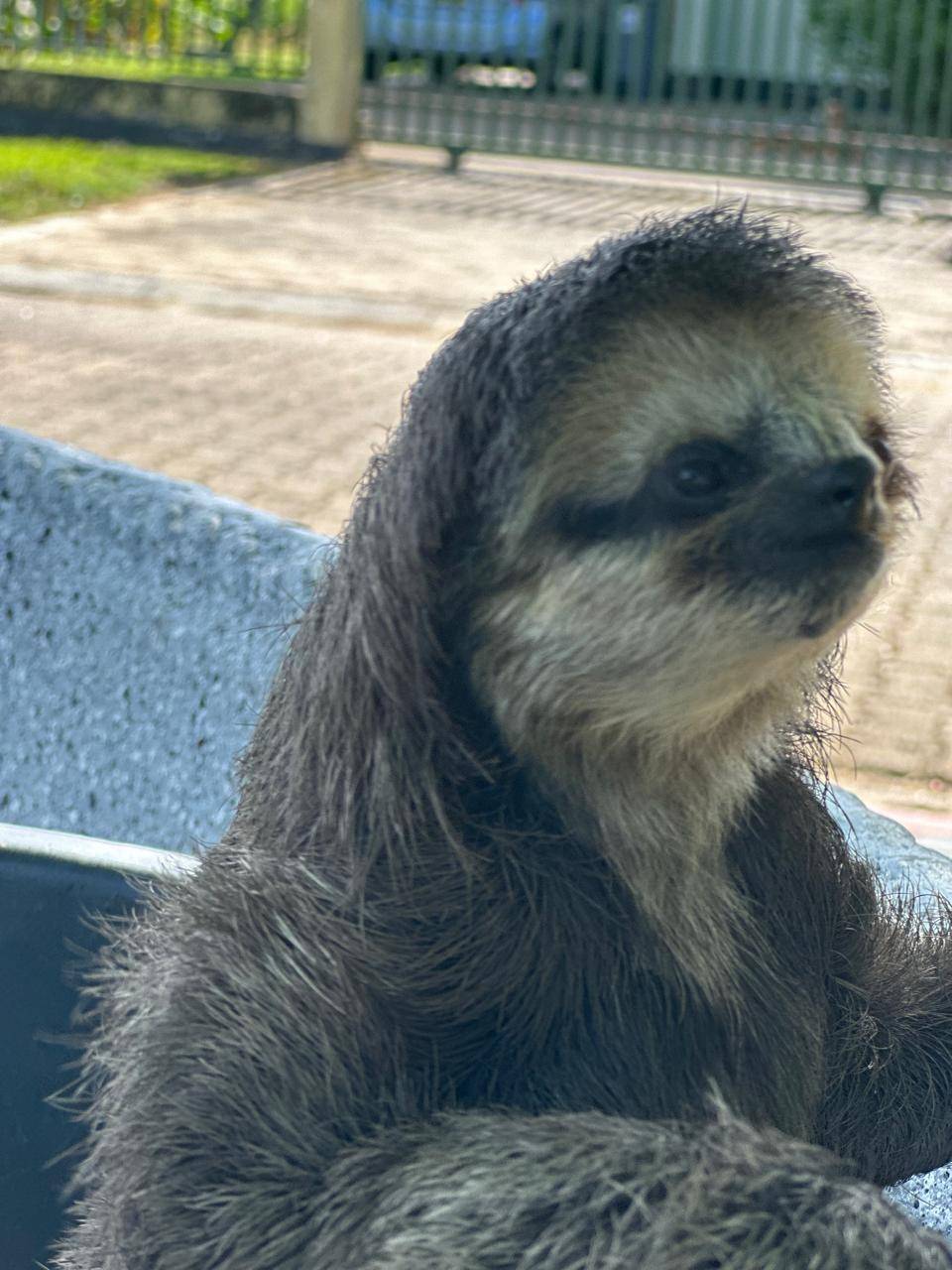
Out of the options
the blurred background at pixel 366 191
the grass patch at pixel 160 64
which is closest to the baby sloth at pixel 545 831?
the blurred background at pixel 366 191

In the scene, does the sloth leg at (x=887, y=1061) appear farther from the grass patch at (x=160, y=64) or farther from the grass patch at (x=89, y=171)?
the grass patch at (x=160, y=64)

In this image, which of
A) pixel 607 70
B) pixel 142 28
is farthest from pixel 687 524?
pixel 142 28

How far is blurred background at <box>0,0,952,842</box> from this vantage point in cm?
682

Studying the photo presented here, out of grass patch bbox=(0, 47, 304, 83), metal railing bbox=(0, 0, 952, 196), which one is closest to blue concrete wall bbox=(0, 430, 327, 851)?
metal railing bbox=(0, 0, 952, 196)

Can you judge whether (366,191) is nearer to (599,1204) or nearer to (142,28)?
(142,28)

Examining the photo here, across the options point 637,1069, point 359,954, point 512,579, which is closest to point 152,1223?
point 359,954

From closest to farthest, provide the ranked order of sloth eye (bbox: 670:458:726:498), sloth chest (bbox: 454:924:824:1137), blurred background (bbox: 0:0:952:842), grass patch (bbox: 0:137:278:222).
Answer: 1. sloth eye (bbox: 670:458:726:498)
2. sloth chest (bbox: 454:924:824:1137)
3. blurred background (bbox: 0:0:952:842)
4. grass patch (bbox: 0:137:278:222)

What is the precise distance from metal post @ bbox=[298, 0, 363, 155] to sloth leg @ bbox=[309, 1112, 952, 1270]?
1113 centimetres

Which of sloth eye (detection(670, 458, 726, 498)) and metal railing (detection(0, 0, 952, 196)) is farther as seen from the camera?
metal railing (detection(0, 0, 952, 196))

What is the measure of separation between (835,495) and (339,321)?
7120mm

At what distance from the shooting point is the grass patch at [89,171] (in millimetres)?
10500

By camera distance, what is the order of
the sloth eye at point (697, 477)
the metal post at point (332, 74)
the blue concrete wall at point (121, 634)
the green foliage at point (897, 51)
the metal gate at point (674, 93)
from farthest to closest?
the metal gate at point (674, 93) < the green foliage at point (897, 51) < the metal post at point (332, 74) < the blue concrete wall at point (121, 634) < the sloth eye at point (697, 477)

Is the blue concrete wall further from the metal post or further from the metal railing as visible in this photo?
the metal railing

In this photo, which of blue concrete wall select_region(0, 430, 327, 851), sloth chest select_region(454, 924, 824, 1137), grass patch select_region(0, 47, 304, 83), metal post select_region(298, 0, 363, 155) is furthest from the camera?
grass patch select_region(0, 47, 304, 83)
